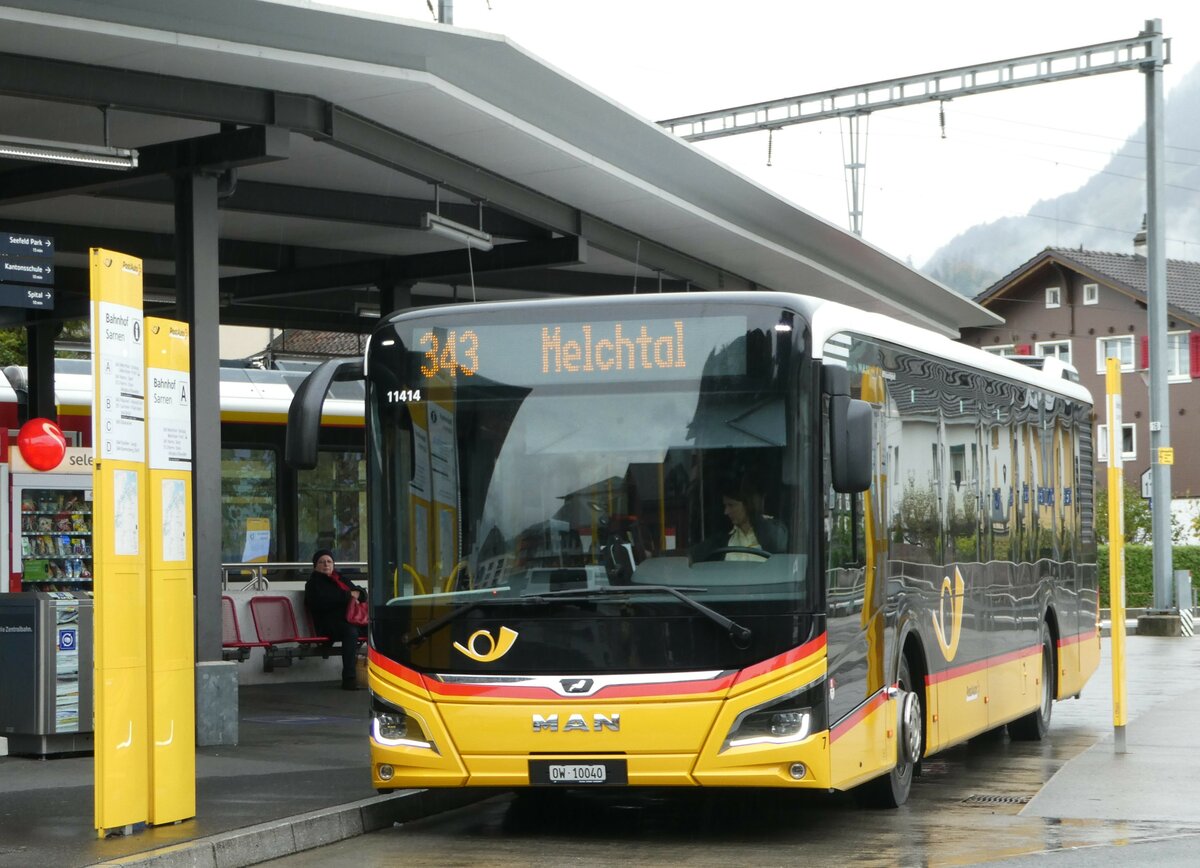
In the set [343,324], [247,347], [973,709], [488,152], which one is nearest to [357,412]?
[343,324]

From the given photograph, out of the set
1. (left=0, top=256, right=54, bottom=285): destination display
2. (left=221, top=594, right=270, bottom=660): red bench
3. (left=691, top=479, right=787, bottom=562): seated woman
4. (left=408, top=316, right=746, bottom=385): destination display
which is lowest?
(left=221, top=594, right=270, bottom=660): red bench

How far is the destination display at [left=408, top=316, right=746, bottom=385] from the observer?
30.7ft

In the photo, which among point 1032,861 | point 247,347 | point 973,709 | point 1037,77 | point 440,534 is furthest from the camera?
point 247,347

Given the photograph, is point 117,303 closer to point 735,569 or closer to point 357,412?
point 735,569

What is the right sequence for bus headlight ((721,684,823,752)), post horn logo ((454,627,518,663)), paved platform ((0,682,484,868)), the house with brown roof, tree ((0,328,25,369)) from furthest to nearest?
the house with brown roof < tree ((0,328,25,369)) < post horn logo ((454,627,518,663)) < bus headlight ((721,684,823,752)) < paved platform ((0,682,484,868))

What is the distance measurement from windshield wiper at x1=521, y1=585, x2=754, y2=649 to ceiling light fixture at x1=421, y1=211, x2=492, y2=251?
7.21 m

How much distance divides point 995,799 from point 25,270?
7.79 m

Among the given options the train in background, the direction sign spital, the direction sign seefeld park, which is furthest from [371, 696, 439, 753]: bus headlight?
the train in background

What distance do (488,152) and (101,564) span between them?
7.81 m

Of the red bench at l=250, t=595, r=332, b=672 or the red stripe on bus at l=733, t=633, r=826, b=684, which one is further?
the red bench at l=250, t=595, r=332, b=672

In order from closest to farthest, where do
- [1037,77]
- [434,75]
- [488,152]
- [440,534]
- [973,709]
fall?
[440,534] < [973,709] < [434,75] < [488,152] < [1037,77]

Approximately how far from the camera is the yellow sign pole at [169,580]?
362 inches

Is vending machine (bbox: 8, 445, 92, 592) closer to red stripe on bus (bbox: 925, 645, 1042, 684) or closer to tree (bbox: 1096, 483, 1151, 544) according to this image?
red stripe on bus (bbox: 925, 645, 1042, 684)

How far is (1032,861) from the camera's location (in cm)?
870
